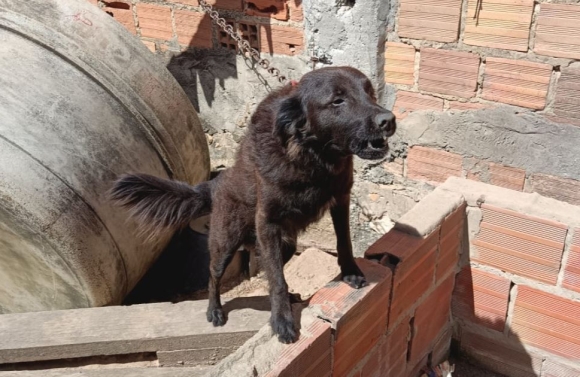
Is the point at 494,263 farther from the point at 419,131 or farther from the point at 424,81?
the point at 424,81

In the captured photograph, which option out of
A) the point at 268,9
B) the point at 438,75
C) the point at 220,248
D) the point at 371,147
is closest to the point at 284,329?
the point at 220,248

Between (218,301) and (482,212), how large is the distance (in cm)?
120

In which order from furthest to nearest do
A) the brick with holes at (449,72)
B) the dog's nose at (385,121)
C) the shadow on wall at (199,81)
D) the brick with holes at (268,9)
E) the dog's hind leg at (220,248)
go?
the shadow on wall at (199,81) → the brick with holes at (268,9) → the brick with holes at (449,72) → the dog's hind leg at (220,248) → the dog's nose at (385,121)

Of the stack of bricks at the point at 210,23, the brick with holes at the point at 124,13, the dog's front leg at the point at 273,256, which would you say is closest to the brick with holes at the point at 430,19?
the stack of bricks at the point at 210,23

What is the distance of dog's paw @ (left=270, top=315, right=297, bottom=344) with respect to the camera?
1788 mm

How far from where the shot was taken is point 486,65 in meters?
2.47

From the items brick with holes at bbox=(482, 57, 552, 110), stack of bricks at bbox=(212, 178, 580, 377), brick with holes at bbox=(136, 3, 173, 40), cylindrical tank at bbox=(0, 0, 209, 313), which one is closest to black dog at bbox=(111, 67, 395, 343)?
stack of bricks at bbox=(212, 178, 580, 377)

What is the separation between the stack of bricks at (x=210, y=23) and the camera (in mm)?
3051

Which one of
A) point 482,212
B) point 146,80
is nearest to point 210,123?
point 146,80

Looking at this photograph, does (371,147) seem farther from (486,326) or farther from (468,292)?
(486,326)

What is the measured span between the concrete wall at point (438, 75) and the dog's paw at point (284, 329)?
1.33 m

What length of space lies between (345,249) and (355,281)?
0.14 m

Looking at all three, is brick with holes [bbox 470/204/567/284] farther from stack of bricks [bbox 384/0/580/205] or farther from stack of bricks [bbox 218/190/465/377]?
stack of bricks [bbox 384/0/580/205]

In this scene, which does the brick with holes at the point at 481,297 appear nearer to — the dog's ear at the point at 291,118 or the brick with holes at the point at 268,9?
the dog's ear at the point at 291,118
